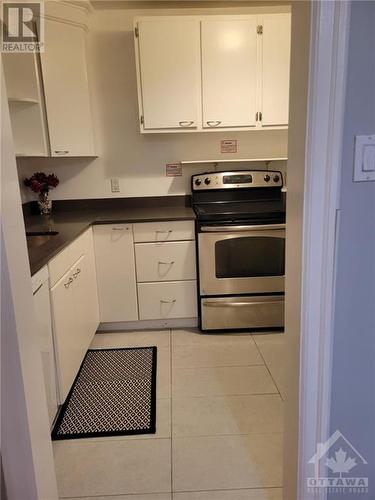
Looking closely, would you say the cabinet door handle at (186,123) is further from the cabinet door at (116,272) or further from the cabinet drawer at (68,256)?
the cabinet drawer at (68,256)

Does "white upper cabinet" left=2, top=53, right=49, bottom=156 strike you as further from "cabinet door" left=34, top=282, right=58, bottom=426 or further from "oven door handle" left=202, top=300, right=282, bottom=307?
"oven door handle" left=202, top=300, right=282, bottom=307

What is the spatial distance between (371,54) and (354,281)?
1.80 ft

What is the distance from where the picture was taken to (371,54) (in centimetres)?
87

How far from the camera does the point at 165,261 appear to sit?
9.11 feet


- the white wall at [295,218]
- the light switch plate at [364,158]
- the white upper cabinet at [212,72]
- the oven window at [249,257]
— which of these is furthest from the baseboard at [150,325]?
the light switch plate at [364,158]

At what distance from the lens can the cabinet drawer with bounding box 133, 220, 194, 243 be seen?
2.70 metres

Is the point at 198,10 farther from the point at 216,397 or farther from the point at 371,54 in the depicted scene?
the point at 216,397

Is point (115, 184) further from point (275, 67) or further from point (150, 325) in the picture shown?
point (275, 67)

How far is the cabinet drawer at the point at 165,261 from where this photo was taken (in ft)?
9.02

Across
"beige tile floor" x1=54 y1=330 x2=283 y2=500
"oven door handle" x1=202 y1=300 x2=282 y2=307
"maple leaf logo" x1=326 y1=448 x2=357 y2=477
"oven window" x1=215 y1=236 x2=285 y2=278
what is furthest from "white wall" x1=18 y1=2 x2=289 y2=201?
"maple leaf logo" x1=326 y1=448 x2=357 y2=477

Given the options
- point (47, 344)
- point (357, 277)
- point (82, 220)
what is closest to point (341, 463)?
point (357, 277)

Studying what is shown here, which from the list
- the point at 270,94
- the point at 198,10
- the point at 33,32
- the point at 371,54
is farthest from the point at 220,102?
the point at 371,54

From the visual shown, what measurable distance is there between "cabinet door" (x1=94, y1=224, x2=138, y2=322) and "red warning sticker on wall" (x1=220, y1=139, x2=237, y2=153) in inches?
41.9

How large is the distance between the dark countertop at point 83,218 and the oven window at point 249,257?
357 mm
